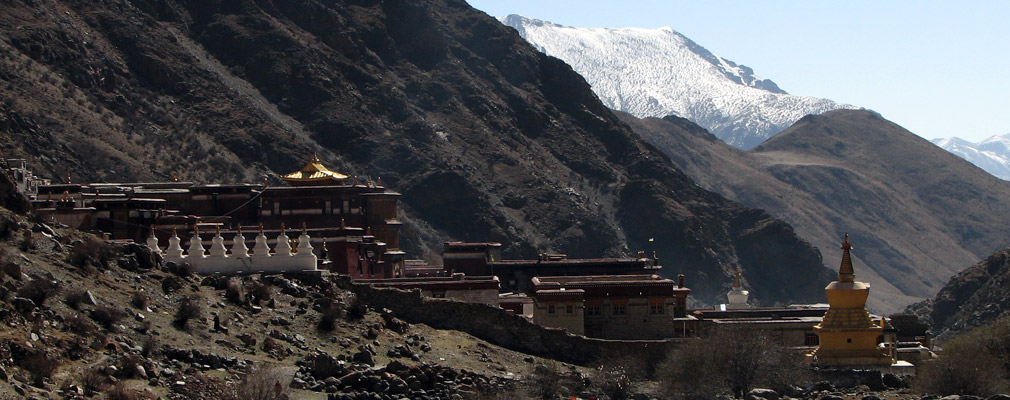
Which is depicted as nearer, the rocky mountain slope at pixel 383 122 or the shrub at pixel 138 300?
the shrub at pixel 138 300

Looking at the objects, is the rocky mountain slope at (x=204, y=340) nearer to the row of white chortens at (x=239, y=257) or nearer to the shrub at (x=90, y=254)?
the shrub at (x=90, y=254)

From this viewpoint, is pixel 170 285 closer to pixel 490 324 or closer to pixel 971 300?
pixel 490 324

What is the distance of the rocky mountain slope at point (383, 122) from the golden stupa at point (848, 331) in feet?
196

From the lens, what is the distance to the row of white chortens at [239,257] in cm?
5675

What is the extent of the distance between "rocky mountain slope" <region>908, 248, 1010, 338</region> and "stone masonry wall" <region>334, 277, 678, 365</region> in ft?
209

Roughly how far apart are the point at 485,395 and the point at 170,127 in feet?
293

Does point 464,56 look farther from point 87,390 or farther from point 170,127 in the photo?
point 87,390

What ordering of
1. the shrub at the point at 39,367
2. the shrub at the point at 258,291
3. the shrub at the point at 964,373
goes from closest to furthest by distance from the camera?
the shrub at the point at 39,367 < the shrub at the point at 258,291 < the shrub at the point at 964,373

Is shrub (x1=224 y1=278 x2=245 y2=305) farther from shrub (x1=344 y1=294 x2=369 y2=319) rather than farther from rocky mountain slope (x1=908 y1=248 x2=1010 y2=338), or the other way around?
rocky mountain slope (x1=908 y1=248 x2=1010 y2=338)

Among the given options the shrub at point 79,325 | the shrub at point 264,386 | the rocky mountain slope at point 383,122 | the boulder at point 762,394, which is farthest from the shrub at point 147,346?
the rocky mountain slope at point 383,122

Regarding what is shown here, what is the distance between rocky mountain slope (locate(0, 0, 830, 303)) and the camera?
130 meters

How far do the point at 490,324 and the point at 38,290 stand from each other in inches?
689

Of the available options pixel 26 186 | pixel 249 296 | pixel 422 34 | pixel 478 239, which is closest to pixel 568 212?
pixel 478 239

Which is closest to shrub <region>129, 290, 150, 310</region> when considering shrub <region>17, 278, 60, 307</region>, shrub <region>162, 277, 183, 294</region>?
shrub <region>162, 277, 183, 294</region>
